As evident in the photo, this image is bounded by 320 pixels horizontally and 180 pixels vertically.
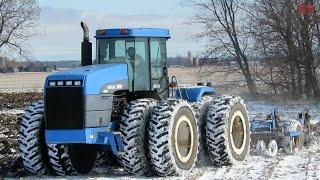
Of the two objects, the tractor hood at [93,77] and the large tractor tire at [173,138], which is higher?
the tractor hood at [93,77]

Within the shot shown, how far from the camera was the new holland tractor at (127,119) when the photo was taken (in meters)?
10.3

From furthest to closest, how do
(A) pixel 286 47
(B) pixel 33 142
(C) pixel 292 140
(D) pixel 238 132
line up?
(A) pixel 286 47 < (C) pixel 292 140 < (D) pixel 238 132 < (B) pixel 33 142

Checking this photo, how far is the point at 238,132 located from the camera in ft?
41.2

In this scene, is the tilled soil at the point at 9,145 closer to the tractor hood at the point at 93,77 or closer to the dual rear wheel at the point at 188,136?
the tractor hood at the point at 93,77

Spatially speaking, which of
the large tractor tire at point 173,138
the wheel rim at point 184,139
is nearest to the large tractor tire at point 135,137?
the large tractor tire at point 173,138

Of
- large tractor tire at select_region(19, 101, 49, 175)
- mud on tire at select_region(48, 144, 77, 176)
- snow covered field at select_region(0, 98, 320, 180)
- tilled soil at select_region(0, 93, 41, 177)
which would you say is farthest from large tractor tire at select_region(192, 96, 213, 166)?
tilled soil at select_region(0, 93, 41, 177)

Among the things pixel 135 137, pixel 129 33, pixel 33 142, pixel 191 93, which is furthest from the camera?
pixel 191 93

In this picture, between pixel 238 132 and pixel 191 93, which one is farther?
pixel 191 93

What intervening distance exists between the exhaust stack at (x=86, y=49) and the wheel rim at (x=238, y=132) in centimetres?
301

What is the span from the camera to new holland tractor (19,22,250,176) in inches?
406

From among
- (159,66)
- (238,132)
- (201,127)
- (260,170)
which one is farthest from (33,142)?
(238,132)

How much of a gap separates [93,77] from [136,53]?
53.7 inches

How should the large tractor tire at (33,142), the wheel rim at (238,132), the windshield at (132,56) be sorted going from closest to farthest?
the large tractor tire at (33,142), the windshield at (132,56), the wheel rim at (238,132)

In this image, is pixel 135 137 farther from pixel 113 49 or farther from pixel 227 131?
pixel 227 131
